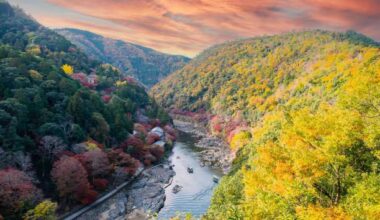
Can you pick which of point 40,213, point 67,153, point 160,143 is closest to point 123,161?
point 67,153

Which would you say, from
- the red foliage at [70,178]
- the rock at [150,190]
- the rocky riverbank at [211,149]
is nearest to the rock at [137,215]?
the rock at [150,190]

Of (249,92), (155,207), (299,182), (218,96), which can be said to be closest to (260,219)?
(299,182)

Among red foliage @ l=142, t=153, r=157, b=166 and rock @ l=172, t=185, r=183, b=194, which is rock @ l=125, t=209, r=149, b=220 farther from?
red foliage @ l=142, t=153, r=157, b=166

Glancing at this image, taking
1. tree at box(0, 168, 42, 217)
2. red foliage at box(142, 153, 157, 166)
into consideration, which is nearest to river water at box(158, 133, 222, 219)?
red foliage at box(142, 153, 157, 166)

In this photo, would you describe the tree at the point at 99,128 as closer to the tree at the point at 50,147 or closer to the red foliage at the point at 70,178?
the tree at the point at 50,147

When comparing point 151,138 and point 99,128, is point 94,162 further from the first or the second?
point 151,138

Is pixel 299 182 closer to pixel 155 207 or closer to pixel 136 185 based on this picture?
pixel 155 207
